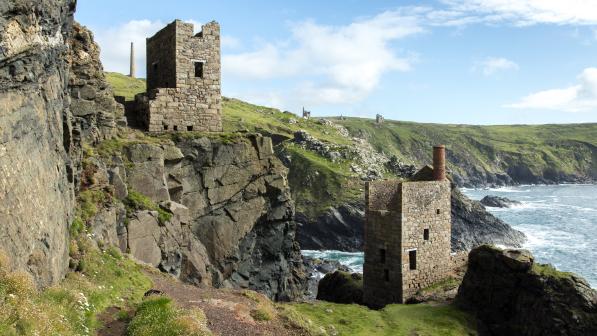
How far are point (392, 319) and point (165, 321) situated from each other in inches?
856

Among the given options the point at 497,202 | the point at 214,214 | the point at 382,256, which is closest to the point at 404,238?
the point at 382,256

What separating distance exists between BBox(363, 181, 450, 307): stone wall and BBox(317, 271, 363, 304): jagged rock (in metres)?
1.59

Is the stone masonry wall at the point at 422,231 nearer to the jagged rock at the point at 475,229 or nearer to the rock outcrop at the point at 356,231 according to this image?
the rock outcrop at the point at 356,231

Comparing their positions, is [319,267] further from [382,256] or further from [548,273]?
[548,273]

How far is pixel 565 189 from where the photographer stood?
605 feet

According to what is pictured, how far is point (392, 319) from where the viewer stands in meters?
33.9

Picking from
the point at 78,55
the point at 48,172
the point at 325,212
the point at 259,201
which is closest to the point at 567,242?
the point at 325,212

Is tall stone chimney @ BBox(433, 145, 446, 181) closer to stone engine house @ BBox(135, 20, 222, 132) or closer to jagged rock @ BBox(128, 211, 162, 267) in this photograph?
stone engine house @ BBox(135, 20, 222, 132)

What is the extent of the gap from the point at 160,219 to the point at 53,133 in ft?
38.8

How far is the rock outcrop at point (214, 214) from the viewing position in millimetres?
28281

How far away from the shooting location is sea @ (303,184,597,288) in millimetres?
78863

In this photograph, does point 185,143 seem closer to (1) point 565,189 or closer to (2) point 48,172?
(2) point 48,172

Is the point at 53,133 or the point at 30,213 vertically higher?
the point at 53,133

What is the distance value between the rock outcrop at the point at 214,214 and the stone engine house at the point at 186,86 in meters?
2.34
